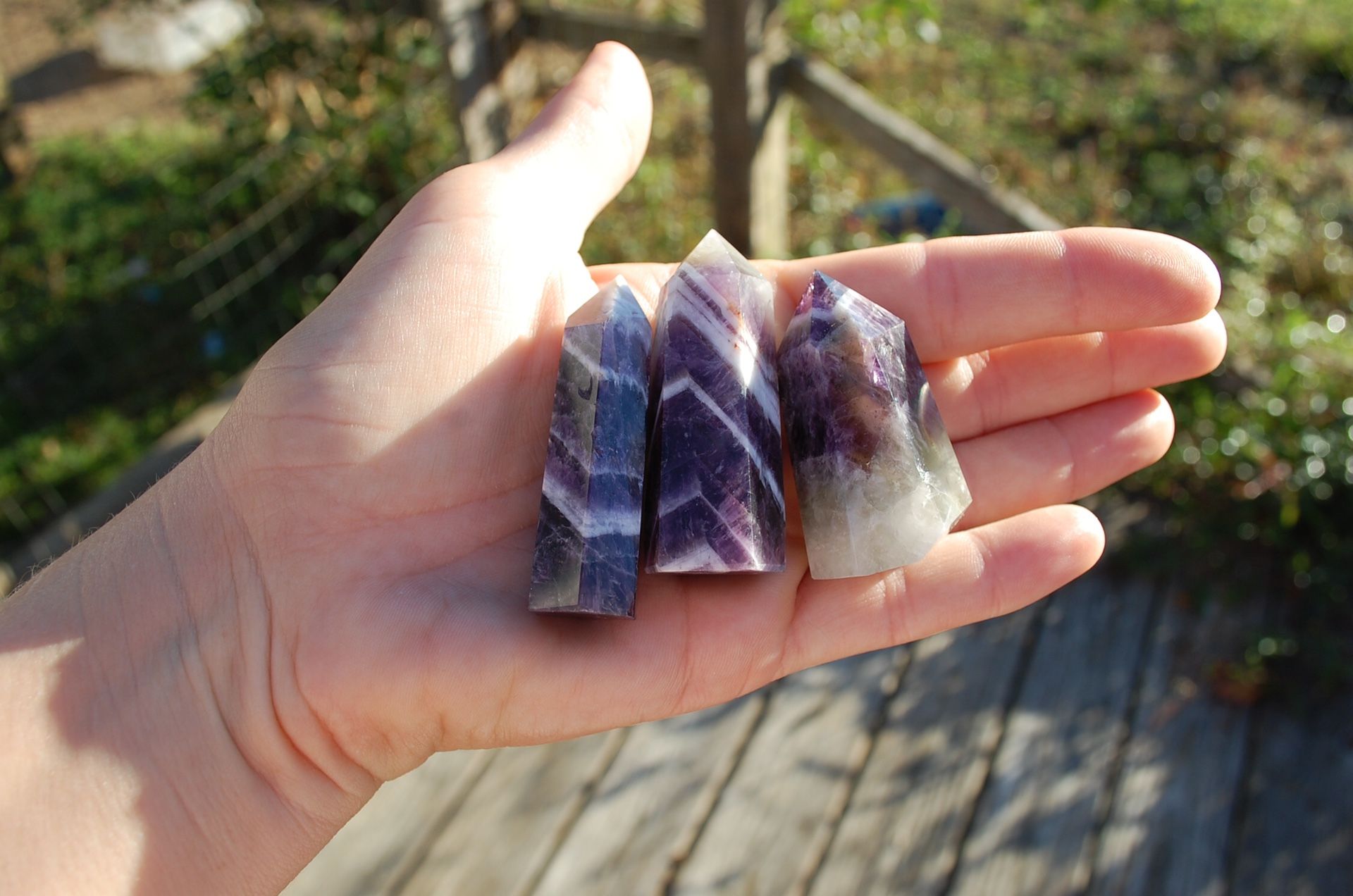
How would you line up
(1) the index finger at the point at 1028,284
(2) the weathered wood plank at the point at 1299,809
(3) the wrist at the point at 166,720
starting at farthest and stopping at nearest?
1. (2) the weathered wood plank at the point at 1299,809
2. (1) the index finger at the point at 1028,284
3. (3) the wrist at the point at 166,720

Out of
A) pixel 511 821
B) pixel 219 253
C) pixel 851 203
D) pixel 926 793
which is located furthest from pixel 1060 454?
pixel 219 253

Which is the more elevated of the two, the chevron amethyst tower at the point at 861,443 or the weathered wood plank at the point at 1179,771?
the chevron amethyst tower at the point at 861,443

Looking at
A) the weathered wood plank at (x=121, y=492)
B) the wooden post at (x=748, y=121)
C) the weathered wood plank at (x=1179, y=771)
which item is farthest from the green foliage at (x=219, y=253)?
the weathered wood plank at (x=1179, y=771)

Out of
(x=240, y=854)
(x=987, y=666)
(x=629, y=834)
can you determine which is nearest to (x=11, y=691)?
(x=240, y=854)

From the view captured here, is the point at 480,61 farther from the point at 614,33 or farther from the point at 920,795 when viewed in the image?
the point at 920,795

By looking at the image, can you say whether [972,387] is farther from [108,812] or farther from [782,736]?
[108,812]

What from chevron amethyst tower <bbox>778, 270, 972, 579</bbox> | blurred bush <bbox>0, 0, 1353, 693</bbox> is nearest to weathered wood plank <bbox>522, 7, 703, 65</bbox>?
blurred bush <bbox>0, 0, 1353, 693</bbox>

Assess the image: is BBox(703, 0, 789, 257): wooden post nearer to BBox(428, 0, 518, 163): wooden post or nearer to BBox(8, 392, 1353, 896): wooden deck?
BBox(428, 0, 518, 163): wooden post

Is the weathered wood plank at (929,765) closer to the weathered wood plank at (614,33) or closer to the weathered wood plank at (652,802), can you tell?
the weathered wood plank at (652,802)
